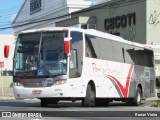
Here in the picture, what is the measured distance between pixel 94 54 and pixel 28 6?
87893 millimetres

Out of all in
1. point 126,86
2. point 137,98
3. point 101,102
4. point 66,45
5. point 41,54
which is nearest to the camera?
point 66,45

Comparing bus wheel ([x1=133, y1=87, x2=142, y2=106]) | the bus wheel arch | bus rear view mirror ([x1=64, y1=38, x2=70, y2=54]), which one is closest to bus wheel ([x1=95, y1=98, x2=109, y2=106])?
bus wheel ([x1=133, y1=87, x2=142, y2=106])

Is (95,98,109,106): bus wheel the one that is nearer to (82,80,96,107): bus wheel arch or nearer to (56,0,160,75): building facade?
(82,80,96,107): bus wheel arch

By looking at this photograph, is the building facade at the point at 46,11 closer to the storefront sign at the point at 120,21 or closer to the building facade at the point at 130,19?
the building facade at the point at 130,19

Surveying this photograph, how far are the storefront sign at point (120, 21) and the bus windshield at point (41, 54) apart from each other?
86.4 feet

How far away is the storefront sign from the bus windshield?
86.4 ft

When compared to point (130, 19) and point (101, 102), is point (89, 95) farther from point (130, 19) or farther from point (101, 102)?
point (130, 19)

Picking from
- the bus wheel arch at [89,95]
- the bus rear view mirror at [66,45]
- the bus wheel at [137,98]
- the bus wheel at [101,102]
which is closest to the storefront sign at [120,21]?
the bus wheel at [137,98]

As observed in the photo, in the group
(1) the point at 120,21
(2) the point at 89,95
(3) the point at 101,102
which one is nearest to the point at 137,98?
(3) the point at 101,102

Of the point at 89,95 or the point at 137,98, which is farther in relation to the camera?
the point at 137,98

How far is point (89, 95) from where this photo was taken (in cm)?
2022

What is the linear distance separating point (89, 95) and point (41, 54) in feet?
9.22

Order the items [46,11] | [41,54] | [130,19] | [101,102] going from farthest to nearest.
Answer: [46,11], [130,19], [101,102], [41,54]

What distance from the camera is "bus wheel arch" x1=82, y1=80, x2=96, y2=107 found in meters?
20.1
